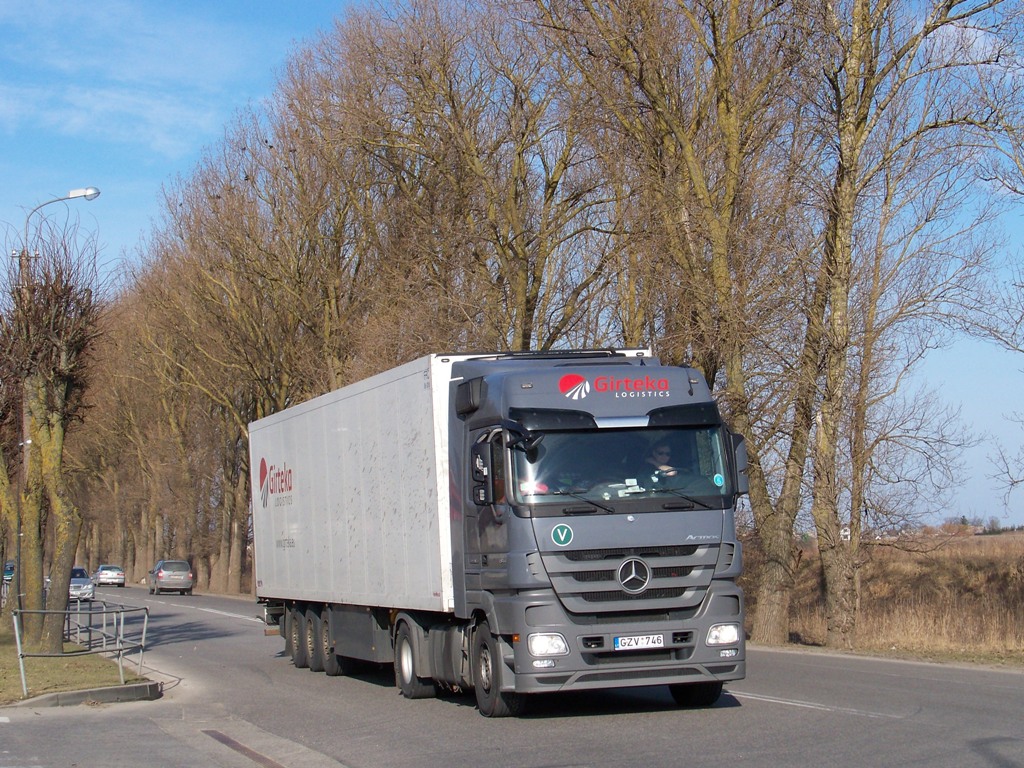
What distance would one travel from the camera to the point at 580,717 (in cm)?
1155

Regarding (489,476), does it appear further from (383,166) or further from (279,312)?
(279,312)

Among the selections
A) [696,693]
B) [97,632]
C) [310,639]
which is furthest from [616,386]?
[97,632]

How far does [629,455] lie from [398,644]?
4.24 m

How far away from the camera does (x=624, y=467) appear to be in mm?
11234

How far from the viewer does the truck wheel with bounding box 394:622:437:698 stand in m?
13.4

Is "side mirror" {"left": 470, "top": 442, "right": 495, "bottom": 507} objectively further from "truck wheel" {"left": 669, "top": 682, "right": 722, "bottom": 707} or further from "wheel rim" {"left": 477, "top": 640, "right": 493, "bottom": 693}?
"truck wheel" {"left": 669, "top": 682, "right": 722, "bottom": 707}

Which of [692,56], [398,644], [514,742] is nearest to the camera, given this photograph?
[514,742]

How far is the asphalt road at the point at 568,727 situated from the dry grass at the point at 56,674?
2.41ft

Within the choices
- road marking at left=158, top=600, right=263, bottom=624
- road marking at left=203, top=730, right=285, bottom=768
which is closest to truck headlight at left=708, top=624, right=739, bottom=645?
road marking at left=203, top=730, right=285, bottom=768

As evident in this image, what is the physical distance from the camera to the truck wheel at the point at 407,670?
43.9 ft

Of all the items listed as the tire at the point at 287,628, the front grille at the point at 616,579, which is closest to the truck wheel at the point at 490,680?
the front grille at the point at 616,579

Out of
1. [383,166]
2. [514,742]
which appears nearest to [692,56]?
[383,166]

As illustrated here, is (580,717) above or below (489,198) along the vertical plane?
below

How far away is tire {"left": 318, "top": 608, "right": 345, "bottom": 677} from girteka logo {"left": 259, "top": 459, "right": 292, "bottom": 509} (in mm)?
2167
